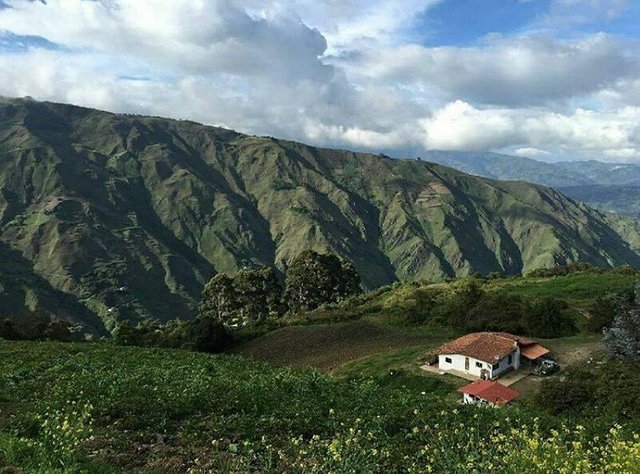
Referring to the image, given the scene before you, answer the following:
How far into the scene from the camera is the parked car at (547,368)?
126 ft

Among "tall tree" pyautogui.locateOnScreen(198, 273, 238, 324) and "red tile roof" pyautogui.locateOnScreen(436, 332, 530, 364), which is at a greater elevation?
"red tile roof" pyautogui.locateOnScreen(436, 332, 530, 364)

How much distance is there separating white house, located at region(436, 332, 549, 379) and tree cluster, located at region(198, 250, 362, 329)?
2058 inches

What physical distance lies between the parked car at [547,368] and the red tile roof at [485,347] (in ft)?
7.86

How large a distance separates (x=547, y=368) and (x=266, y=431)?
32237 mm

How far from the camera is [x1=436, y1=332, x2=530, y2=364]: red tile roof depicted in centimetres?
3928

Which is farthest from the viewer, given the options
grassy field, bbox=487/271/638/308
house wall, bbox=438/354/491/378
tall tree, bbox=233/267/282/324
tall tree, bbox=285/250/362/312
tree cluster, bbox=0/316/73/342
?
tall tree, bbox=285/250/362/312

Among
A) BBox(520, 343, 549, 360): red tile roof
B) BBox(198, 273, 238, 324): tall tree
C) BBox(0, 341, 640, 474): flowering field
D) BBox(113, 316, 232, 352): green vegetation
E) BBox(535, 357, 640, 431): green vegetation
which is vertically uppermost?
BBox(0, 341, 640, 474): flowering field

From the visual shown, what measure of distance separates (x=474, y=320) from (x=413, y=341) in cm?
644

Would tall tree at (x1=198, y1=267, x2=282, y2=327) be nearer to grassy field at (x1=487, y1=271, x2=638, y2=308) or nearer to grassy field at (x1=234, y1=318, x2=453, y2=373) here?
grassy field at (x1=234, y1=318, x2=453, y2=373)

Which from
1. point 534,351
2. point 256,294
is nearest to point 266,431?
point 534,351

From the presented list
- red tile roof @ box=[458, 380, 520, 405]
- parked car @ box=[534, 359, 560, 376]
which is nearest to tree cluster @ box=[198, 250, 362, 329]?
parked car @ box=[534, 359, 560, 376]

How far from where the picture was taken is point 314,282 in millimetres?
96438

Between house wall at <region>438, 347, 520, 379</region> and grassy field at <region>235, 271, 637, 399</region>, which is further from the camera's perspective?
grassy field at <region>235, 271, 637, 399</region>

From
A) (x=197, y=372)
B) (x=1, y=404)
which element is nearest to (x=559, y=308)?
(x=197, y=372)
